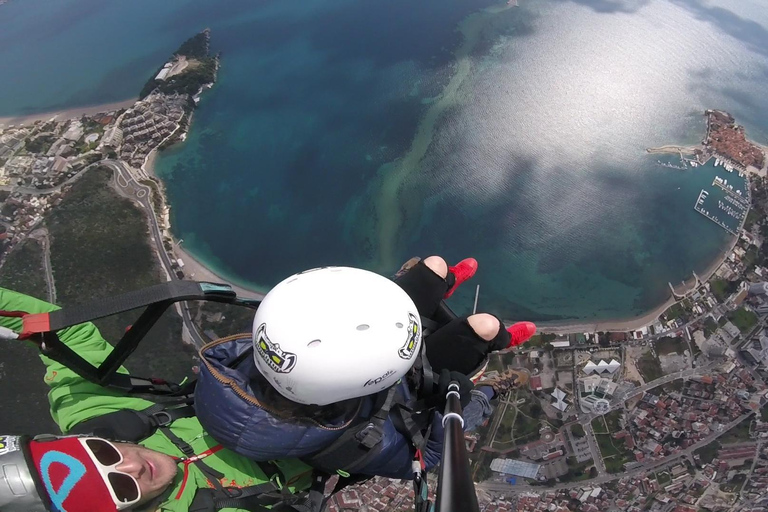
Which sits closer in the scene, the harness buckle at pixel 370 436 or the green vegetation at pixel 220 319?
the harness buckle at pixel 370 436

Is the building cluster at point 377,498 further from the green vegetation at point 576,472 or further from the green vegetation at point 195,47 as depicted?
the green vegetation at point 195,47

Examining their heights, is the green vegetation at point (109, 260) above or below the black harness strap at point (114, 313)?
below

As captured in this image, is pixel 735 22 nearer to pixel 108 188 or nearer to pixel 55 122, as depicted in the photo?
pixel 108 188

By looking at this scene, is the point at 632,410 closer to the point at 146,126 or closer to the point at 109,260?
the point at 109,260

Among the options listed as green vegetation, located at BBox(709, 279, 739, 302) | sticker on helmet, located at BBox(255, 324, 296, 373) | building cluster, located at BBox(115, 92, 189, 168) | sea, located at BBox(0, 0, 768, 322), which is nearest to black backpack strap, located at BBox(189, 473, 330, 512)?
sticker on helmet, located at BBox(255, 324, 296, 373)

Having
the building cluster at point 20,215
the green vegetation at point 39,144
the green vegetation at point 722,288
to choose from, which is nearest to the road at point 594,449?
the green vegetation at point 722,288

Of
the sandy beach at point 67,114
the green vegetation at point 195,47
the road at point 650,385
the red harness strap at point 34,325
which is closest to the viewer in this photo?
the red harness strap at point 34,325

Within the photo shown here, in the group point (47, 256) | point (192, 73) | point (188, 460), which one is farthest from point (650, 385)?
point (192, 73)
